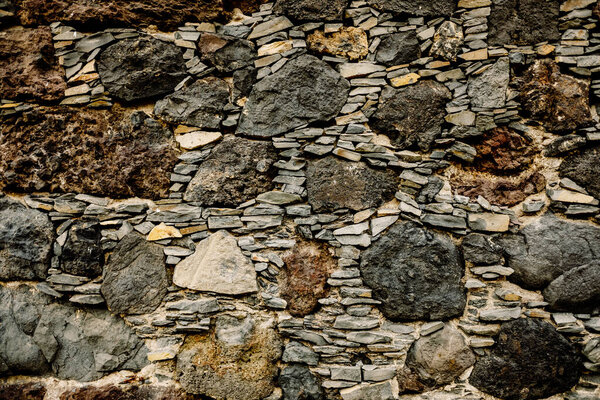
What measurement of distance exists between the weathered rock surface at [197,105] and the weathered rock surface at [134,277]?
0.83 meters

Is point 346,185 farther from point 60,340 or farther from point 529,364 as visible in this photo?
point 60,340

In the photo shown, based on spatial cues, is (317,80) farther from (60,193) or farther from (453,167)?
(60,193)

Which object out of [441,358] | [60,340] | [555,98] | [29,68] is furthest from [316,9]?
[60,340]

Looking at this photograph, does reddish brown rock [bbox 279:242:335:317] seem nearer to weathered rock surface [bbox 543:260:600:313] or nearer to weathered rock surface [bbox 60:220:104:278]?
weathered rock surface [bbox 60:220:104:278]

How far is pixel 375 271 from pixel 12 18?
2948 mm

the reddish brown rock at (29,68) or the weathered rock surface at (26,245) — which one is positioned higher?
the reddish brown rock at (29,68)

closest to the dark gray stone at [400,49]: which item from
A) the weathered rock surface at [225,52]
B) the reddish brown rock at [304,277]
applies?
the weathered rock surface at [225,52]

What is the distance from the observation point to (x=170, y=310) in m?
2.42

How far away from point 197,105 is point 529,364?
8.56ft

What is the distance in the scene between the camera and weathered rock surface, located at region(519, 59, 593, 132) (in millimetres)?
2301

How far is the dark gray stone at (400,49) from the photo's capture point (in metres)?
2.43

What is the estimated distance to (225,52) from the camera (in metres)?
2.51

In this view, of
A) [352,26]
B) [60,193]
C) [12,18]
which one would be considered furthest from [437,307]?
[12,18]

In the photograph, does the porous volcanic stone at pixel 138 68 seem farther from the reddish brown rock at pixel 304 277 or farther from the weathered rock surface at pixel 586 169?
the weathered rock surface at pixel 586 169
